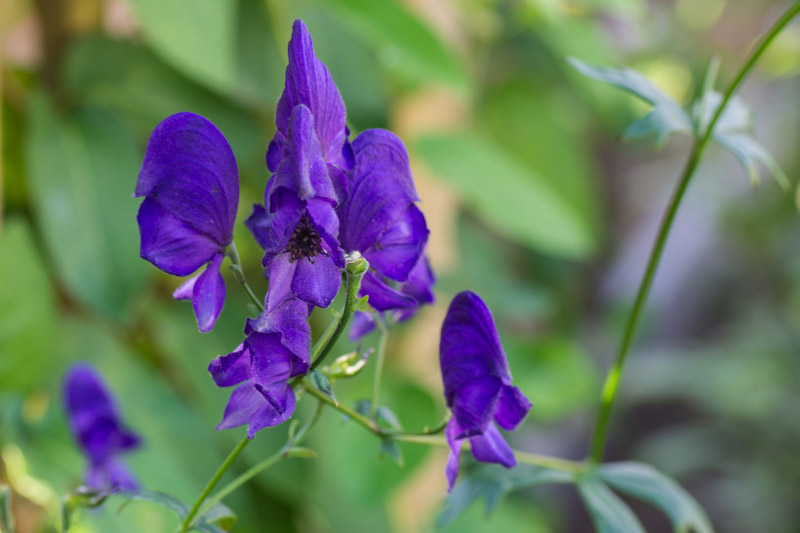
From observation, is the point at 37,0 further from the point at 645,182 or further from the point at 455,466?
the point at 645,182

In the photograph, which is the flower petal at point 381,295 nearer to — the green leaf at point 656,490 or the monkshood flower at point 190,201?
the monkshood flower at point 190,201

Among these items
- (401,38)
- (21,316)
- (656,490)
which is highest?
(401,38)

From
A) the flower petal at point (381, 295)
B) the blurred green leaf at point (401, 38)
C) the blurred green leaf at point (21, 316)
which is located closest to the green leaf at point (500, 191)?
the blurred green leaf at point (401, 38)

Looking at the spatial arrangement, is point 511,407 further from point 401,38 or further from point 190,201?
point 401,38

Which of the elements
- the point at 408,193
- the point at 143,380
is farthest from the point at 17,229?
the point at 408,193

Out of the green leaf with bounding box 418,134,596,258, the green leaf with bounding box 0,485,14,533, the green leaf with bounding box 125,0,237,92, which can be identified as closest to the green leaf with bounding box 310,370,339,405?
the green leaf with bounding box 0,485,14,533

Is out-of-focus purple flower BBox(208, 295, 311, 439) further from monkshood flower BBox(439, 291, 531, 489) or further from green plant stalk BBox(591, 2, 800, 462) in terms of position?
green plant stalk BBox(591, 2, 800, 462)

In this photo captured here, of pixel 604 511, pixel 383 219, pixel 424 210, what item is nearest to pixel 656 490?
pixel 604 511
